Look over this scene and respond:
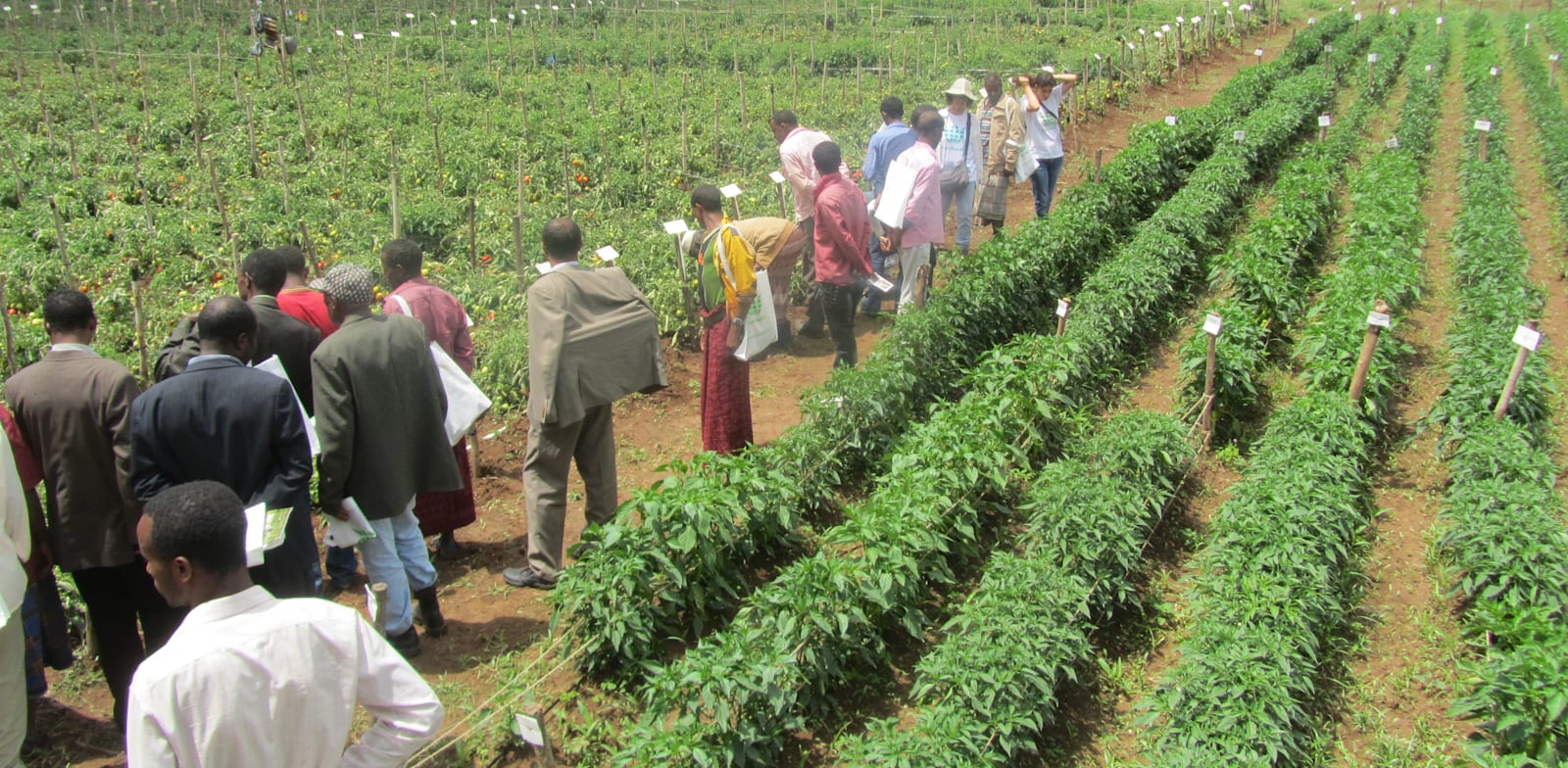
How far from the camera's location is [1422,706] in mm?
5133

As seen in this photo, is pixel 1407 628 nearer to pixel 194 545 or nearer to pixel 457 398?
pixel 457 398

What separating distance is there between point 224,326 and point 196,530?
1971mm

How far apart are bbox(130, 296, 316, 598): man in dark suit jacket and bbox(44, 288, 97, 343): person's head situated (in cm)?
50

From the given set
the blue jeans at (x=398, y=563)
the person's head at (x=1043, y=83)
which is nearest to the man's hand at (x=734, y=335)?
the blue jeans at (x=398, y=563)

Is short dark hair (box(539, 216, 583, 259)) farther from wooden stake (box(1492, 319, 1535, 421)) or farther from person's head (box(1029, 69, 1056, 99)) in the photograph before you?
person's head (box(1029, 69, 1056, 99))

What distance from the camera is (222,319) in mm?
4238

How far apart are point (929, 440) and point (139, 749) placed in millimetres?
4254

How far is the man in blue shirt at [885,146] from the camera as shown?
29.7ft

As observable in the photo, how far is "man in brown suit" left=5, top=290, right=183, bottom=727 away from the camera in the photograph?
429 cm

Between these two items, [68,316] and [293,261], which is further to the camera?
[293,261]

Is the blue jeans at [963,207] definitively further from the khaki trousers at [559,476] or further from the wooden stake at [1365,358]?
the khaki trousers at [559,476]

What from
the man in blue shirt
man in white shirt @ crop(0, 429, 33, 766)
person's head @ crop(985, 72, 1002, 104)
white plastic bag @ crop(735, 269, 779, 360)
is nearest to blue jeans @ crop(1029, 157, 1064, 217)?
person's head @ crop(985, 72, 1002, 104)

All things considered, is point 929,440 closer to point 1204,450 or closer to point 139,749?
point 1204,450

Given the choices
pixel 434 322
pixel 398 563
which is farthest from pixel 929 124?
pixel 398 563
